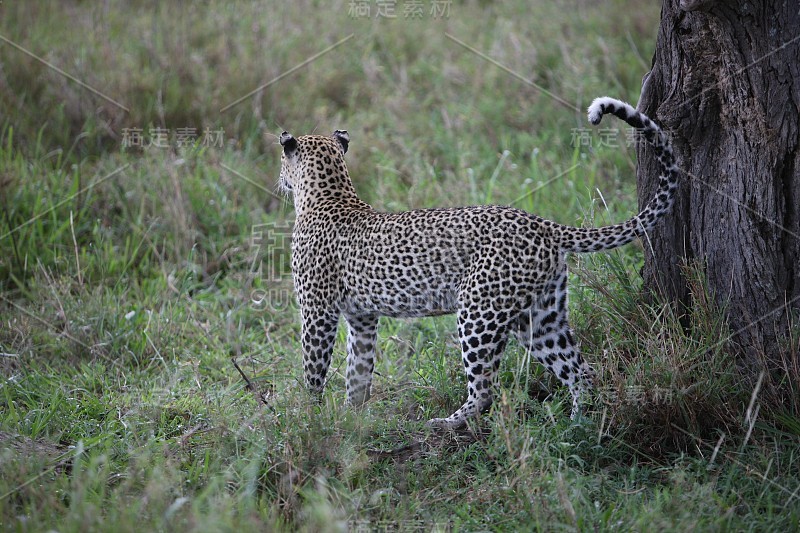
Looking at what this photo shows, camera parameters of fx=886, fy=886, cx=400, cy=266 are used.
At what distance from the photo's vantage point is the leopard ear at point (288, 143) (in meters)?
6.29

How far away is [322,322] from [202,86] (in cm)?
504

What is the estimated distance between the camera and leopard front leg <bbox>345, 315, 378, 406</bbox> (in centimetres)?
595

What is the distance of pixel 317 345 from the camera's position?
588 cm

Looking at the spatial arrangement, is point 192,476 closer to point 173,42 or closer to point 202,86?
point 202,86

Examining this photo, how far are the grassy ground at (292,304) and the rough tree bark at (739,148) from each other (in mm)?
257

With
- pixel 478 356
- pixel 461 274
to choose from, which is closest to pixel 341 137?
pixel 461 274

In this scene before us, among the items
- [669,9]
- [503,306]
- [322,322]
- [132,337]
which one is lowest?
[132,337]

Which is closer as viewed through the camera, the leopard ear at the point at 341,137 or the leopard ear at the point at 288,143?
the leopard ear at the point at 288,143

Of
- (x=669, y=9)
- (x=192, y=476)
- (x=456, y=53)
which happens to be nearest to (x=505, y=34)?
(x=456, y=53)

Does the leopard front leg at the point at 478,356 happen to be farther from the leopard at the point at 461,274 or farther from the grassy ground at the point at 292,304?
the grassy ground at the point at 292,304

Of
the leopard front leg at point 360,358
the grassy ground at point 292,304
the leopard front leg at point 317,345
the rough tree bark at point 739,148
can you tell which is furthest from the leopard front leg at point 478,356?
the rough tree bark at point 739,148

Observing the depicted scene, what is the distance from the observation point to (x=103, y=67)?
9.88 metres

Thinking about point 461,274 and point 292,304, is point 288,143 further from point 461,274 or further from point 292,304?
point 461,274

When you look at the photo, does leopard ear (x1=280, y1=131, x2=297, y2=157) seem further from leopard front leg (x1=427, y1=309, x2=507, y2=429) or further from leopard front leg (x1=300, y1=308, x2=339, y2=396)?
leopard front leg (x1=427, y1=309, x2=507, y2=429)
